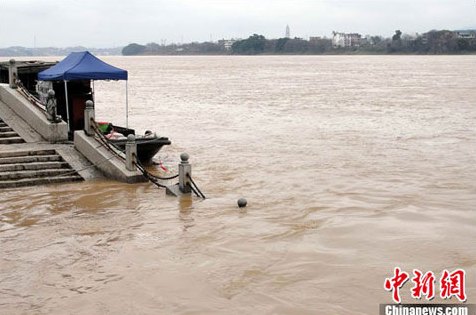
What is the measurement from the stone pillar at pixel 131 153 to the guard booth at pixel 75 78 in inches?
110

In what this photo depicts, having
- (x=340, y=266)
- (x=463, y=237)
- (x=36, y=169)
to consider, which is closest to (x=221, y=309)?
(x=340, y=266)

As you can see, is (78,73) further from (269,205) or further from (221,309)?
(221,309)

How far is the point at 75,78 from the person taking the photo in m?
15.8

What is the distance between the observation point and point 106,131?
1758 cm

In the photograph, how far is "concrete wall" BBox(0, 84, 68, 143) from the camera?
632 inches

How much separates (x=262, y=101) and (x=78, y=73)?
89.5 ft

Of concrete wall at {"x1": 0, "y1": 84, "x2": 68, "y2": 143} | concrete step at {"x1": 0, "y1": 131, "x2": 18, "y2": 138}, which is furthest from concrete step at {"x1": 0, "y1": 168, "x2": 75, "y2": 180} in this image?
concrete step at {"x1": 0, "y1": 131, "x2": 18, "y2": 138}

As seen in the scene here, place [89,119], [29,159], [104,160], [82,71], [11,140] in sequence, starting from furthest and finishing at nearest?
[11,140], [82,71], [89,119], [104,160], [29,159]

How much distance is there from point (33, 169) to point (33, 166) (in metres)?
0.08

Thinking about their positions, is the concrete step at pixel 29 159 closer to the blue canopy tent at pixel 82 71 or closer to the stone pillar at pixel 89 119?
the stone pillar at pixel 89 119

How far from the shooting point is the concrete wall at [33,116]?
52.7 ft

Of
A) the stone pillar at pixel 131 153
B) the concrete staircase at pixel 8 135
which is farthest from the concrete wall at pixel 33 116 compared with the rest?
the stone pillar at pixel 131 153

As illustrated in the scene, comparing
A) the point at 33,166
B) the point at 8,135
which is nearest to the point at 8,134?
the point at 8,135

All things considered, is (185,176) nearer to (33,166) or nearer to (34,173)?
(34,173)
